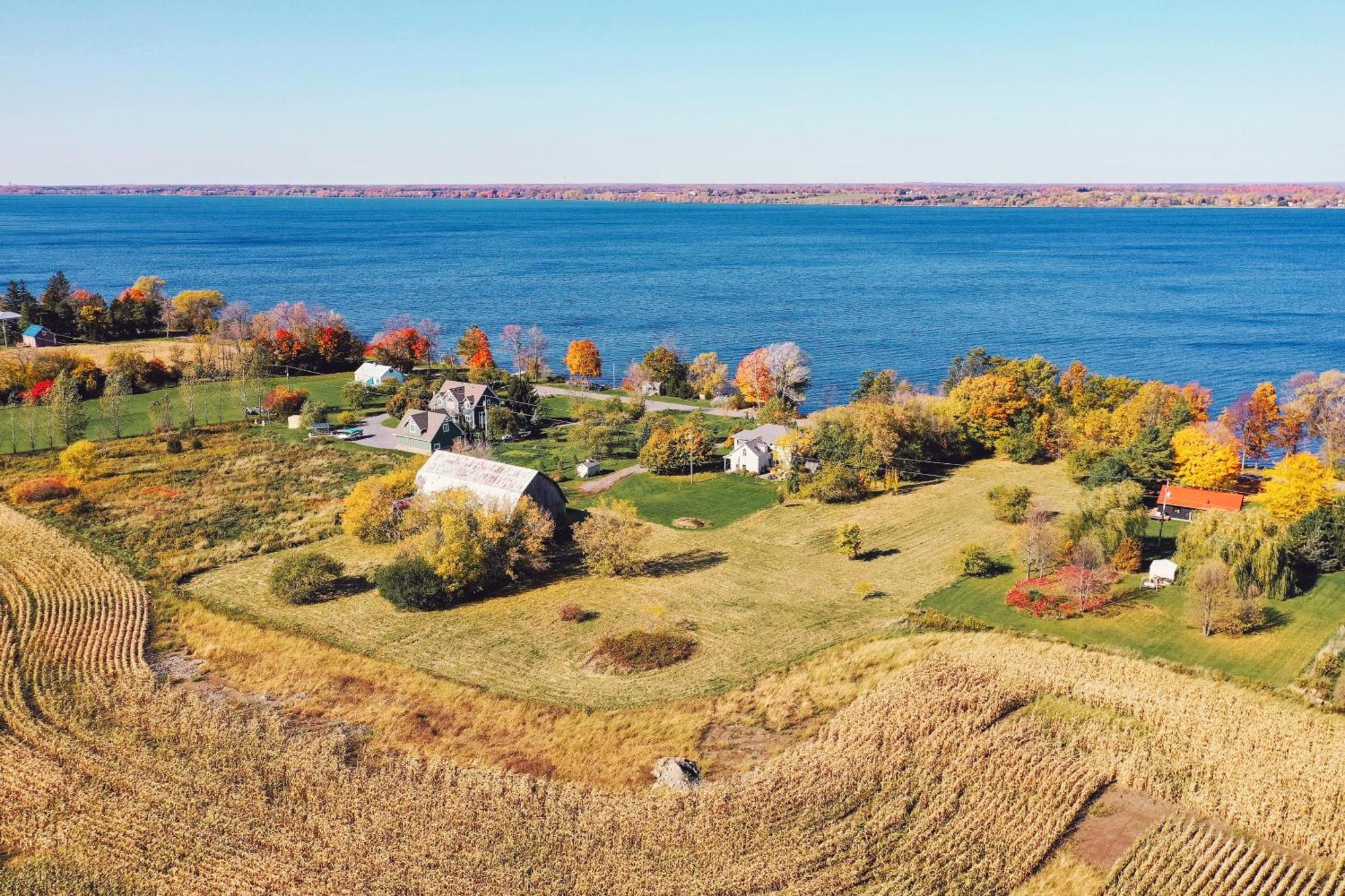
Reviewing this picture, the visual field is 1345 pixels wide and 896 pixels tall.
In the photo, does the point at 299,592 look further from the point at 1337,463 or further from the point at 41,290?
the point at 41,290

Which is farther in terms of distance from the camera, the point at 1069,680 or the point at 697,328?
the point at 697,328

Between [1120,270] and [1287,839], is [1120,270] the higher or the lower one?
the higher one

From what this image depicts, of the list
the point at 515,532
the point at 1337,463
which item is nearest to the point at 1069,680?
the point at 515,532

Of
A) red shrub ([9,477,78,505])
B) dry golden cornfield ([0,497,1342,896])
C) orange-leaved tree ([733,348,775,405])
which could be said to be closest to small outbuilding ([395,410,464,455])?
red shrub ([9,477,78,505])

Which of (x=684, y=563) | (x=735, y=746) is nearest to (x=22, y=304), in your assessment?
(x=684, y=563)

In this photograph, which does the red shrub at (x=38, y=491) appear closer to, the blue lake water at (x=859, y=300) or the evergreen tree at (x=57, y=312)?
the blue lake water at (x=859, y=300)

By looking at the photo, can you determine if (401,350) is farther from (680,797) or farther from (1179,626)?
(1179,626)

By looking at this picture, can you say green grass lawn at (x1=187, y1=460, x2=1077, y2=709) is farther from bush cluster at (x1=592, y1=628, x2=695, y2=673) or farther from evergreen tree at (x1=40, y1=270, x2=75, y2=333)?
evergreen tree at (x1=40, y1=270, x2=75, y2=333)
